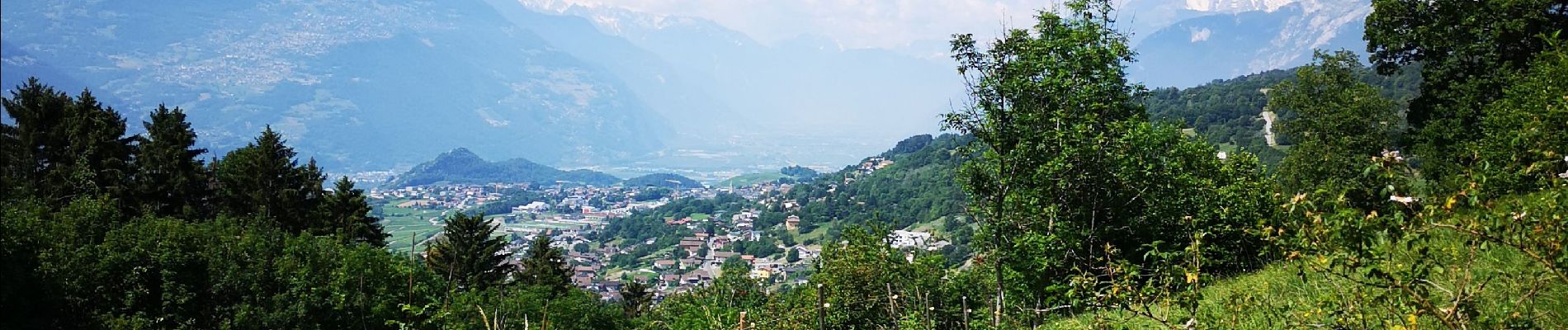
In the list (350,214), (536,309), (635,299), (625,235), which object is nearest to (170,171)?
(350,214)

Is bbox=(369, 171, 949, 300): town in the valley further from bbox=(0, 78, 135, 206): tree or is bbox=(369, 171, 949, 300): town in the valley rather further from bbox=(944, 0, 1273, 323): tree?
bbox=(0, 78, 135, 206): tree

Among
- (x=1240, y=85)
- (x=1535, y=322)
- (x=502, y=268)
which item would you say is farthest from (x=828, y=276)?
(x=1240, y=85)

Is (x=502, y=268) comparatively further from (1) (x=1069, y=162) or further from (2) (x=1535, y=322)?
(2) (x=1535, y=322)

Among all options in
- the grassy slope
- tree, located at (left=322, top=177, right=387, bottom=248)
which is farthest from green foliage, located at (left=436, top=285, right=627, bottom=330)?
the grassy slope

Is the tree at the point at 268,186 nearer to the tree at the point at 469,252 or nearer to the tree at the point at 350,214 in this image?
the tree at the point at 350,214

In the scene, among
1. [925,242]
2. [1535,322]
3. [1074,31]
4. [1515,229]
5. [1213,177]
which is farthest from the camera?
[925,242]

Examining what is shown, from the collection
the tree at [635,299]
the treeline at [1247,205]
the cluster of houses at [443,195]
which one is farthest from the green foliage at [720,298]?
the cluster of houses at [443,195]
